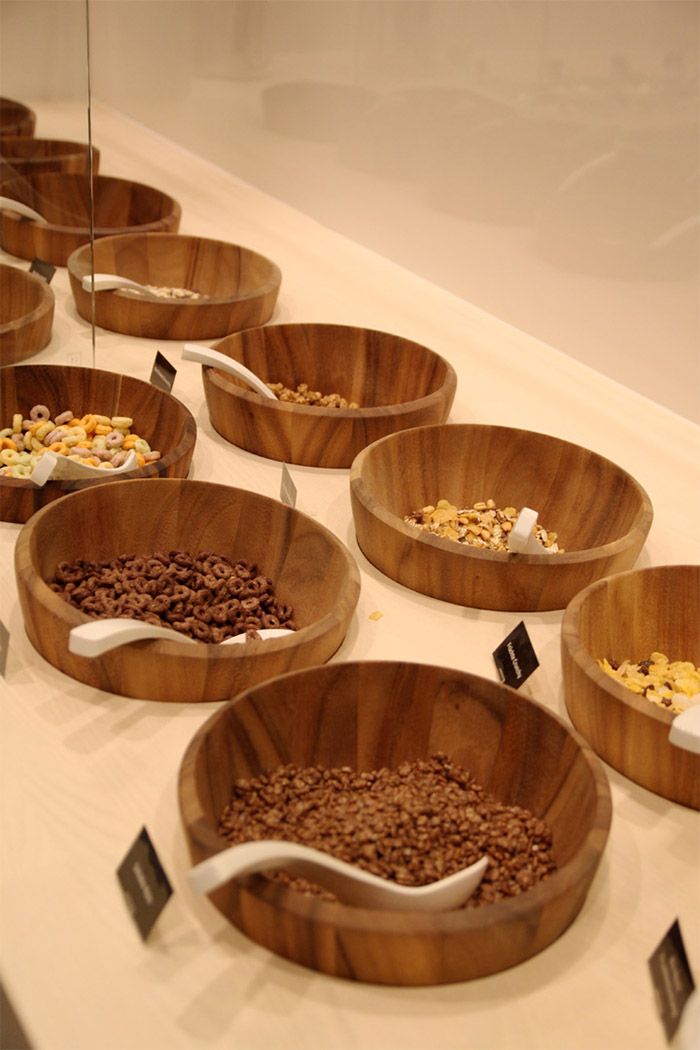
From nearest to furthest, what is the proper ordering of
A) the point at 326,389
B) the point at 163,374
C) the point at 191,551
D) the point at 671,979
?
1. the point at 671,979
2. the point at 191,551
3. the point at 163,374
4. the point at 326,389

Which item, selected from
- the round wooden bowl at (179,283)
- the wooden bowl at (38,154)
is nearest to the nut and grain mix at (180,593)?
the round wooden bowl at (179,283)

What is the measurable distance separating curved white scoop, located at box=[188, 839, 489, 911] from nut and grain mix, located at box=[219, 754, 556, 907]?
20mm

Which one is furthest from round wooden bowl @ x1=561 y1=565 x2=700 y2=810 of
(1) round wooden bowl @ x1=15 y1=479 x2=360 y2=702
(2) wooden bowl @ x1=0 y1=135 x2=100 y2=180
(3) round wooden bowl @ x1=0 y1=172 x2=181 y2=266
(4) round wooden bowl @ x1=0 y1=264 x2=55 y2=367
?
(2) wooden bowl @ x1=0 y1=135 x2=100 y2=180

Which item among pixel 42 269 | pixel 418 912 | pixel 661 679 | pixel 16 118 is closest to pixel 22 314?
pixel 42 269

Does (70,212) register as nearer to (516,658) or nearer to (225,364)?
(225,364)

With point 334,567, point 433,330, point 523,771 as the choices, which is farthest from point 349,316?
point 523,771

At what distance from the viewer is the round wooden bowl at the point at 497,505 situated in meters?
1.27

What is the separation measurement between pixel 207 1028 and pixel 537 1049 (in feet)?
0.75

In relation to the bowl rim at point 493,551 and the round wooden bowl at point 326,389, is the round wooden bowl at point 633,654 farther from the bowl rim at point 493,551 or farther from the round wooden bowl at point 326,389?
the round wooden bowl at point 326,389

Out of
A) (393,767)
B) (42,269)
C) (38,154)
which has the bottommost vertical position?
(393,767)

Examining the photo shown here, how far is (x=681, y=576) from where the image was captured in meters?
1.25

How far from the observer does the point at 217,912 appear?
2.87ft

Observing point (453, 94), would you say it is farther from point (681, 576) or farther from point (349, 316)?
point (681, 576)

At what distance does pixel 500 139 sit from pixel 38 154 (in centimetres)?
86
